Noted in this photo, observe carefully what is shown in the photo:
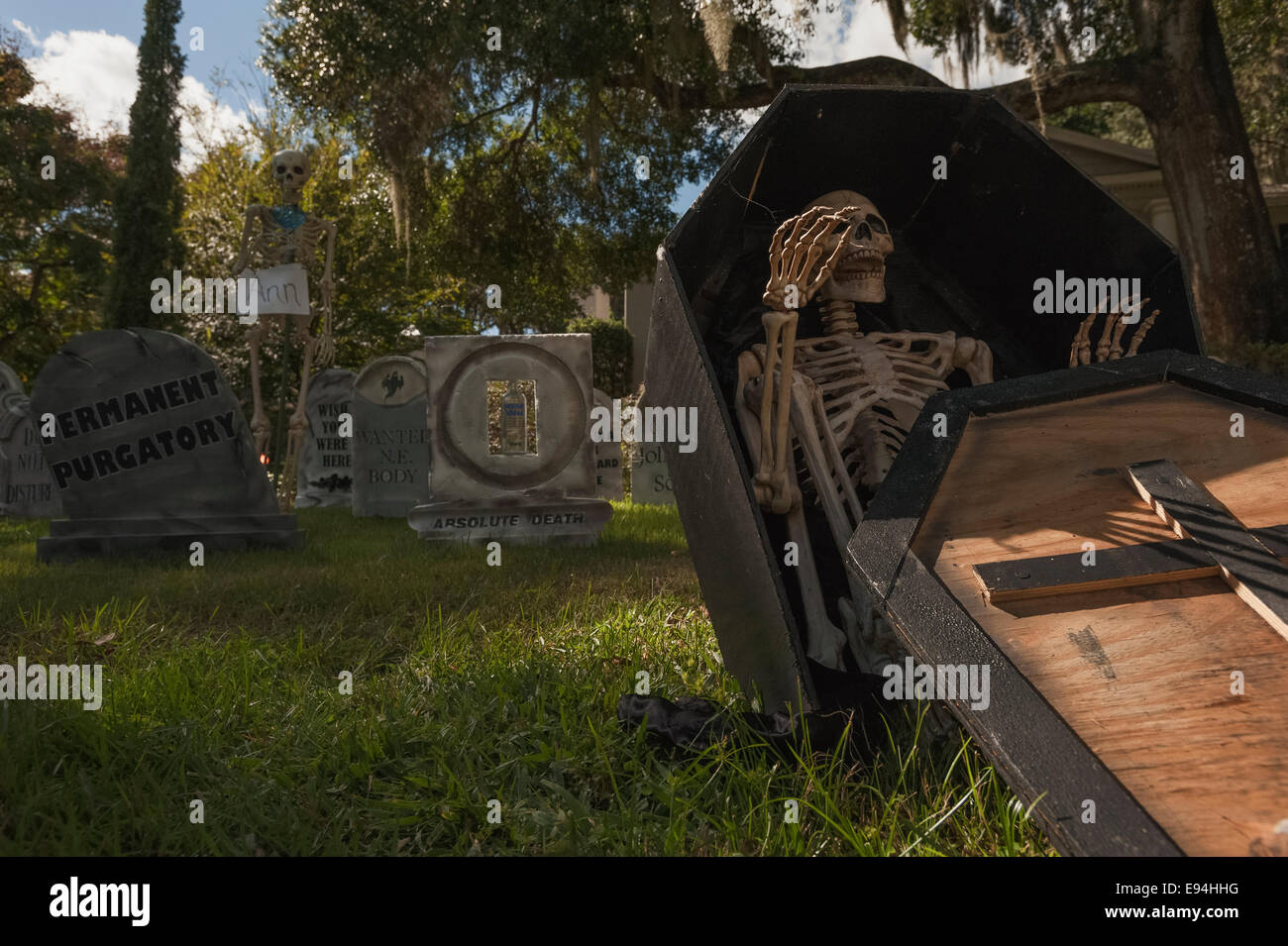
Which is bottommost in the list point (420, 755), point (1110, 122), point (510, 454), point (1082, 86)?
point (420, 755)

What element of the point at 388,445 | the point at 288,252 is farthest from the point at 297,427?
the point at 388,445

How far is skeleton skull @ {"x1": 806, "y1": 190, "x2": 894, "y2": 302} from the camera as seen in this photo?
3.30 meters

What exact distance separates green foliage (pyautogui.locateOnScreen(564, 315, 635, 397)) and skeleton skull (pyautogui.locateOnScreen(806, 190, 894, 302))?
22333 mm

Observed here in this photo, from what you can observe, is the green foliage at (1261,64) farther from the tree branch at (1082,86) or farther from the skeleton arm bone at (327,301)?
the skeleton arm bone at (327,301)

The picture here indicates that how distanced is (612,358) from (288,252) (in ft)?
64.1

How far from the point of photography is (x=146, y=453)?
21.4 feet

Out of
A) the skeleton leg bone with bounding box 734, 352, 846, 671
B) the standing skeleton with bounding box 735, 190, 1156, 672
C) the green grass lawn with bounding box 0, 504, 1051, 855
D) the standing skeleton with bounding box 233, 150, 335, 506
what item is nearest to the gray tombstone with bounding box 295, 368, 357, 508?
the standing skeleton with bounding box 233, 150, 335, 506

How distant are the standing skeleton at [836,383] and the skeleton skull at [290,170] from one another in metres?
5.25

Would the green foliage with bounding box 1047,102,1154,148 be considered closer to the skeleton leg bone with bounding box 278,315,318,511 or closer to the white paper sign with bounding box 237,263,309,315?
the skeleton leg bone with bounding box 278,315,318,511

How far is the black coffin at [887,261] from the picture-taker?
8.29 ft

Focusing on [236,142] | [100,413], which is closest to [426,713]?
[100,413]

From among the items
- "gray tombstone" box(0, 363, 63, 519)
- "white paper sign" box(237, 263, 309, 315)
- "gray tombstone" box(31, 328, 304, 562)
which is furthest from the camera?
"gray tombstone" box(0, 363, 63, 519)

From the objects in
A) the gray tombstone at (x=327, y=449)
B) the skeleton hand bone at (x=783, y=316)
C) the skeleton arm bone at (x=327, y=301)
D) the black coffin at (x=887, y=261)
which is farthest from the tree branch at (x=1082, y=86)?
the gray tombstone at (x=327, y=449)

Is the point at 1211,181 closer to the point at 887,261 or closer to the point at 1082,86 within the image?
the point at 1082,86
